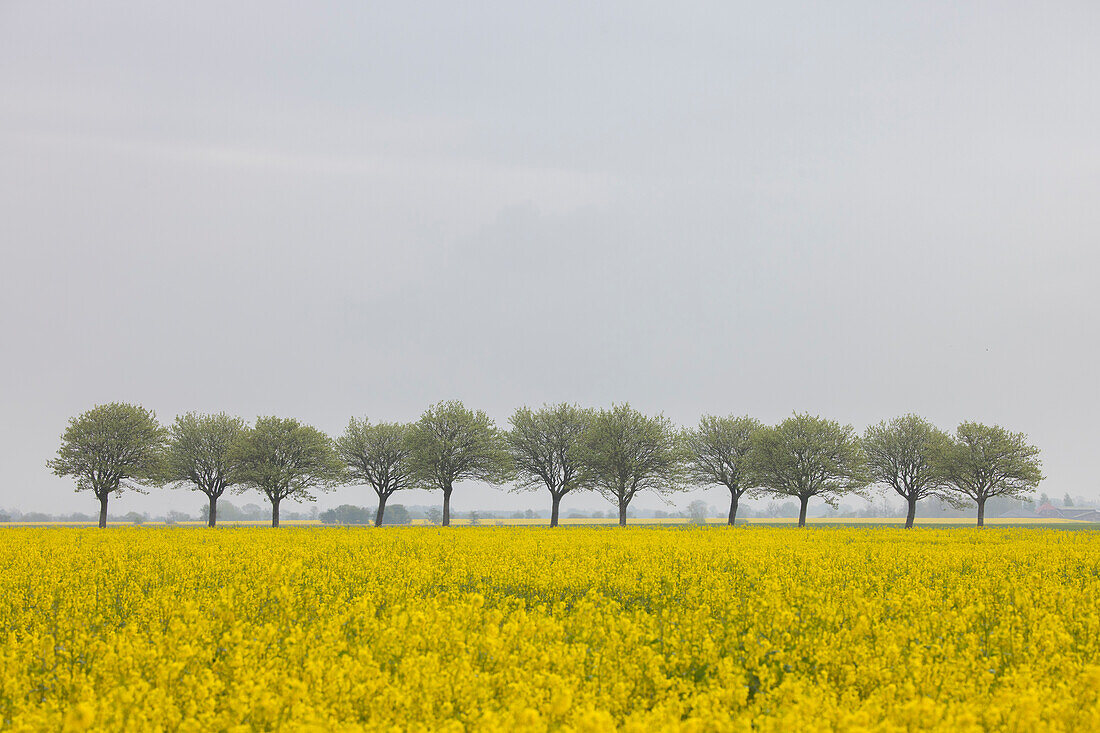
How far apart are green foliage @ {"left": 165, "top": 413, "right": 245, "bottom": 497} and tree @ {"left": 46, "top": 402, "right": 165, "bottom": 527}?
5.97 ft

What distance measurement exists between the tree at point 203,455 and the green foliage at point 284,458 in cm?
271

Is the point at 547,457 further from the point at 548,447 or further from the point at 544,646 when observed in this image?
the point at 544,646

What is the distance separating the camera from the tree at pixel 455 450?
56.7 metres

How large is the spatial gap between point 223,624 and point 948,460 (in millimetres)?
63884

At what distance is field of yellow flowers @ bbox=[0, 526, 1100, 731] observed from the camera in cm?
588

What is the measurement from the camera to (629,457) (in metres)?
57.4

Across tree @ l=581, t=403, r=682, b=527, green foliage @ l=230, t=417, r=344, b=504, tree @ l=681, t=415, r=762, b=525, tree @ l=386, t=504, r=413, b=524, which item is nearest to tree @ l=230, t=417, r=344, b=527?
green foliage @ l=230, t=417, r=344, b=504


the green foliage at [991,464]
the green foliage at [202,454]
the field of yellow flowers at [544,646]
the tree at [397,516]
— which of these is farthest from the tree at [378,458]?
the tree at [397,516]

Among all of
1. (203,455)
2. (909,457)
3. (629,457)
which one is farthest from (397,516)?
(909,457)

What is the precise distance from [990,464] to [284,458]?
6375 centimetres

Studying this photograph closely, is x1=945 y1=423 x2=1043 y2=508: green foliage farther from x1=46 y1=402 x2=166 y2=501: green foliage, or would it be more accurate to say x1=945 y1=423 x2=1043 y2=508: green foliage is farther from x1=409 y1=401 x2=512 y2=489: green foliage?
x1=46 y1=402 x2=166 y2=501: green foliage

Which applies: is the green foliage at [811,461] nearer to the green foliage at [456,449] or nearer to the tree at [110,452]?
the green foliage at [456,449]

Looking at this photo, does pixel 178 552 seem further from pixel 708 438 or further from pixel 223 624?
pixel 708 438

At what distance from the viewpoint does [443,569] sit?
15.3 metres
